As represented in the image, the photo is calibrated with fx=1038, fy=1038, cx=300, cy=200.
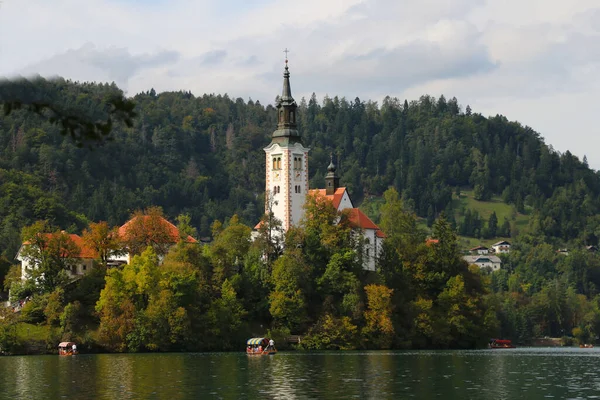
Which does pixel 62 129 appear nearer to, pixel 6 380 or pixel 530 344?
pixel 6 380

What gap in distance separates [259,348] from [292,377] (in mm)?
33173

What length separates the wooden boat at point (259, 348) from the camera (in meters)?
99.9

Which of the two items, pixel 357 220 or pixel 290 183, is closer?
pixel 357 220

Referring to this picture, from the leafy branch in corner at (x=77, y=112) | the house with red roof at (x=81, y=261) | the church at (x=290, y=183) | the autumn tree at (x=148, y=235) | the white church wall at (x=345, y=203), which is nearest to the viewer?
the leafy branch in corner at (x=77, y=112)

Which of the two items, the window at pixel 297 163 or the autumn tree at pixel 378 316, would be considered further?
the window at pixel 297 163

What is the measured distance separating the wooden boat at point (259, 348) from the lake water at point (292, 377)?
17.8ft

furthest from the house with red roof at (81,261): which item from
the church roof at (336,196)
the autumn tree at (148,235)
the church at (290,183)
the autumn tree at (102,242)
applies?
the church roof at (336,196)

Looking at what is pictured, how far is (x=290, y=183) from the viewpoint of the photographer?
431 feet

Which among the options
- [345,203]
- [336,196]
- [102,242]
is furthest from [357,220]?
[102,242]

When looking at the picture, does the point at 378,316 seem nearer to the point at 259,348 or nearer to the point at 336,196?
the point at 259,348

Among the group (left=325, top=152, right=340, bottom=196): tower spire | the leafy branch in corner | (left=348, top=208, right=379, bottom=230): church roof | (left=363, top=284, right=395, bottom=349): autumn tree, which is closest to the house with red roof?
(left=348, top=208, right=379, bottom=230): church roof

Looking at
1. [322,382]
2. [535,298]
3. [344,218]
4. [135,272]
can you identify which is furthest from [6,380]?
[535,298]

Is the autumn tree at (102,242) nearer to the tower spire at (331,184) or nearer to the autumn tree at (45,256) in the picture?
the autumn tree at (45,256)

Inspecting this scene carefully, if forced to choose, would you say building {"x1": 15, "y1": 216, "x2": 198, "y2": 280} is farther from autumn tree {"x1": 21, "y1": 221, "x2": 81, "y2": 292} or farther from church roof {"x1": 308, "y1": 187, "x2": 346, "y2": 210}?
church roof {"x1": 308, "y1": 187, "x2": 346, "y2": 210}
